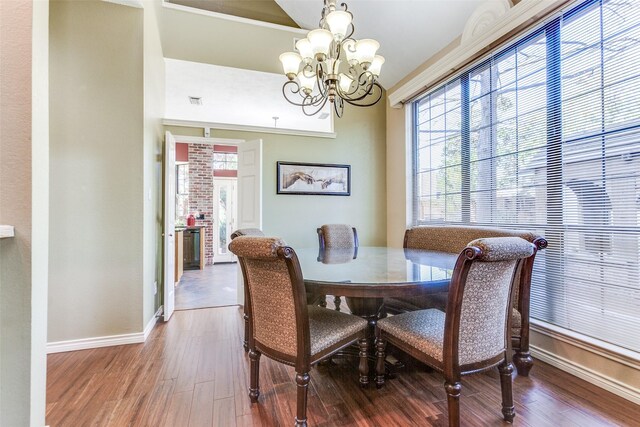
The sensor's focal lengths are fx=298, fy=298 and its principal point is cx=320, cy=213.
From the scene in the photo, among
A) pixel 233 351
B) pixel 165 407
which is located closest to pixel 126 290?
pixel 233 351

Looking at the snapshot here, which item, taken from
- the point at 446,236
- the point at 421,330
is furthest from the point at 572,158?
the point at 421,330

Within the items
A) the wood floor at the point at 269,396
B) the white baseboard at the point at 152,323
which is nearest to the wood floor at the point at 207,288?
the white baseboard at the point at 152,323

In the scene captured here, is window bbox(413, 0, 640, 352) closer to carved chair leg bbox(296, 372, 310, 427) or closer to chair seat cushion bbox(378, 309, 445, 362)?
chair seat cushion bbox(378, 309, 445, 362)

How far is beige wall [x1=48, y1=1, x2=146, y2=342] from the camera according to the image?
2.41m

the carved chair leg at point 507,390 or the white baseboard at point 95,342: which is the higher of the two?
the carved chair leg at point 507,390

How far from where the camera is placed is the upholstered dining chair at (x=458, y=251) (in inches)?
75.6

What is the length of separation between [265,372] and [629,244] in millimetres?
2462

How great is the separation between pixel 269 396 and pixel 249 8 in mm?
4565

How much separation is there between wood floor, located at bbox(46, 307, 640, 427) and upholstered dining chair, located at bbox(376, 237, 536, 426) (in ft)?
1.03

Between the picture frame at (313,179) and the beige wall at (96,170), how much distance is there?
1.76 metres

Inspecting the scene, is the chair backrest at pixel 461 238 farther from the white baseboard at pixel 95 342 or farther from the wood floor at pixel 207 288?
the white baseboard at pixel 95 342

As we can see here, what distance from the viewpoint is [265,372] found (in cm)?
208

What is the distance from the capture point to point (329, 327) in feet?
5.38

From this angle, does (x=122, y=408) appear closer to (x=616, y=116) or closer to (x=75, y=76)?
(x=75, y=76)
